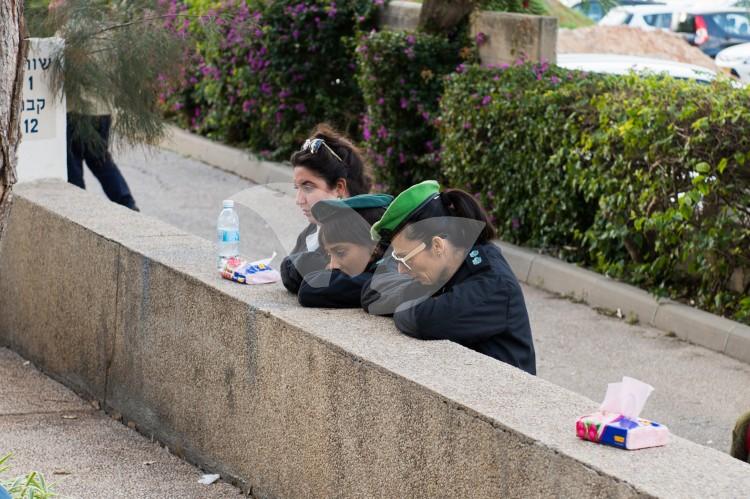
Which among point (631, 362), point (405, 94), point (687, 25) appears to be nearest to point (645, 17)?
point (687, 25)

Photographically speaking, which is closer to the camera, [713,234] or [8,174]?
[8,174]

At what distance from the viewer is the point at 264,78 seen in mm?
12305

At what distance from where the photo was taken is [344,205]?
425cm

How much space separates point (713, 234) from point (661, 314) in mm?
608

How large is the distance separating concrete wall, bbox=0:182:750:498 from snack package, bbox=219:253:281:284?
52 millimetres

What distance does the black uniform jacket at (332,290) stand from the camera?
4168 millimetres

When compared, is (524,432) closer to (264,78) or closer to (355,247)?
(355,247)

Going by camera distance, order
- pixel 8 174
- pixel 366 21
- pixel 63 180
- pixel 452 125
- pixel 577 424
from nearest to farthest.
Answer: pixel 577 424, pixel 8 174, pixel 63 180, pixel 452 125, pixel 366 21

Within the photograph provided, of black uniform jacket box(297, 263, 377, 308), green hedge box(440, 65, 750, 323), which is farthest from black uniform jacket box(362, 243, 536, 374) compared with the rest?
green hedge box(440, 65, 750, 323)

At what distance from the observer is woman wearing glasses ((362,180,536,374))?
3762 millimetres

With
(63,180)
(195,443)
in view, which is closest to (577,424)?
(195,443)

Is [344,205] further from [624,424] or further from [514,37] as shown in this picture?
[514,37]

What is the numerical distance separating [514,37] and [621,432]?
24.3ft

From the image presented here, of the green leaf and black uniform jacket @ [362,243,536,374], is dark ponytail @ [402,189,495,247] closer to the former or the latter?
black uniform jacket @ [362,243,536,374]
